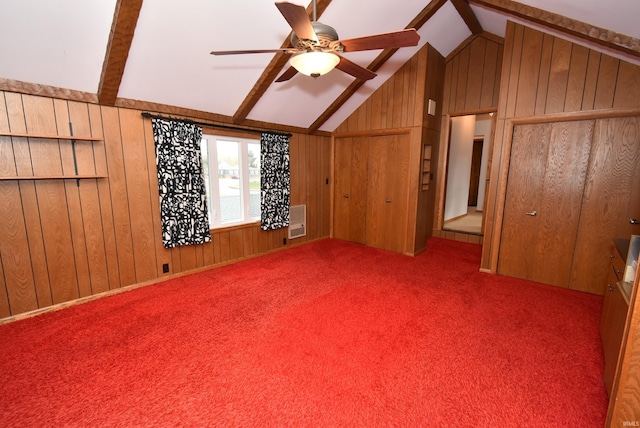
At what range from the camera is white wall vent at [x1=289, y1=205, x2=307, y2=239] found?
490 centimetres

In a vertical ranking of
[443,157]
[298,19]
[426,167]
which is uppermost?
[298,19]

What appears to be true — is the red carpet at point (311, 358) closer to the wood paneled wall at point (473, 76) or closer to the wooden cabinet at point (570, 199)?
the wooden cabinet at point (570, 199)

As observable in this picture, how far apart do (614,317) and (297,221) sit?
394 cm

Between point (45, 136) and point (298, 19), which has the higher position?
point (298, 19)

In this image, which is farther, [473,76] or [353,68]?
[473,76]

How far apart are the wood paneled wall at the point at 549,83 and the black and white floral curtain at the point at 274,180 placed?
9.64ft

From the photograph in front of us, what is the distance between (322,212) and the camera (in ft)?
17.9

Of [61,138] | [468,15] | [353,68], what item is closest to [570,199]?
[468,15]

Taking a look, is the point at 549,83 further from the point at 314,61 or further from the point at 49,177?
the point at 49,177

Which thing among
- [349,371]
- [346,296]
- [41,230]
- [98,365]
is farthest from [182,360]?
[41,230]

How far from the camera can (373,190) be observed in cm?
489

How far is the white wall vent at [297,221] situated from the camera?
16.1 feet

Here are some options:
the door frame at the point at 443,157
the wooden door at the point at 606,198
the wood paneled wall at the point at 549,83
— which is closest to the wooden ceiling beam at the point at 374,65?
the wood paneled wall at the point at 549,83

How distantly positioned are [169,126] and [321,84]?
6.76ft
